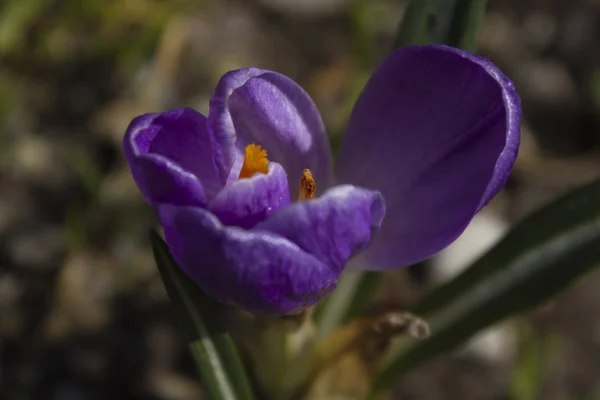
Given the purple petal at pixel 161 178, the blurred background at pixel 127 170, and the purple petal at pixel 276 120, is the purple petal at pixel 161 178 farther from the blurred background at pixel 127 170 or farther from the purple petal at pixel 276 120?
the blurred background at pixel 127 170

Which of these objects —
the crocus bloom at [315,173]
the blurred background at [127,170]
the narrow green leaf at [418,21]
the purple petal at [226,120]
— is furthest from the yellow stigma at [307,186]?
the blurred background at [127,170]

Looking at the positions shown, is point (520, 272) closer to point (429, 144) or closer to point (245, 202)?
point (429, 144)

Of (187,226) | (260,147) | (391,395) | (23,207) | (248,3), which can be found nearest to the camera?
(187,226)

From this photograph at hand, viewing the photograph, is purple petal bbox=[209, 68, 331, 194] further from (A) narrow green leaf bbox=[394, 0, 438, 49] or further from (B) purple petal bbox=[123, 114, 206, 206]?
(A) narrow green leaf bbox=[394, 0, 438, 49]

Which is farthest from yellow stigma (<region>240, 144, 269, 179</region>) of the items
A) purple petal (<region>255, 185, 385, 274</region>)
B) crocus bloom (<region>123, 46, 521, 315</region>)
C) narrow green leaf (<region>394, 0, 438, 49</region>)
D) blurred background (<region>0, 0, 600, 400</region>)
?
blurred background (<region>0, 0, 600, 400</region>)

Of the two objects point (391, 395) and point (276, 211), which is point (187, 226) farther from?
point (391, 395)

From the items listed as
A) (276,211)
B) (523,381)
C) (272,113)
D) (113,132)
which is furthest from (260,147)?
(113,132)

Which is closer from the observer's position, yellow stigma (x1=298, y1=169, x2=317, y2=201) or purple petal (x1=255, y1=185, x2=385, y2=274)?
purple petal (x1=255, y1=185, x2=385, y2=274)
